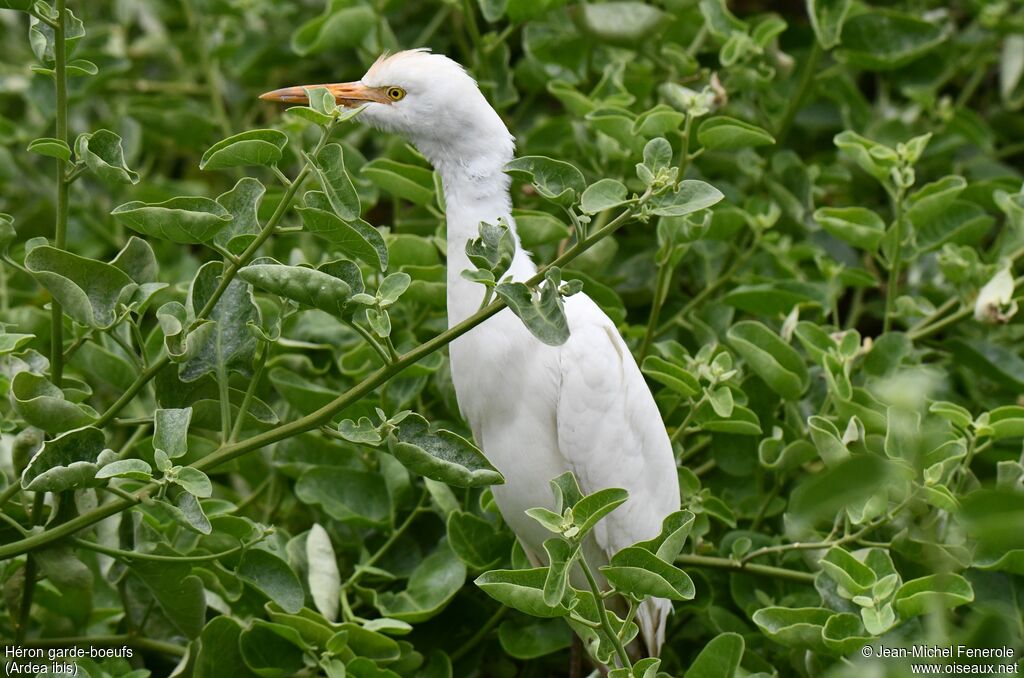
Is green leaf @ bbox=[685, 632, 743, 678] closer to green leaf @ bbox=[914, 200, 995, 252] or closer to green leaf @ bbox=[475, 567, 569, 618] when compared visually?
green leaf @ bbox=[475, 567, 569, 618]

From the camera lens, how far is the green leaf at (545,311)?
136 cm

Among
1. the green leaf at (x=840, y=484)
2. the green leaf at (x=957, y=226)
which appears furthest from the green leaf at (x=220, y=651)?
the green leaf at (x=957, y=226)

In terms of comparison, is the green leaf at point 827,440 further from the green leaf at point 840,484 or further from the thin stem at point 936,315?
the green leaf at point 840,484

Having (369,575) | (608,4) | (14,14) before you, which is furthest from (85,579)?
(14,14)

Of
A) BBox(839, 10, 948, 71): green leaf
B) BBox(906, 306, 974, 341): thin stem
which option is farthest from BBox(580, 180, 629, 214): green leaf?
BBox(839, 10, 948, 71): green leaf

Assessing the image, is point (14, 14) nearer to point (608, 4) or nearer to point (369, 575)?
point (608, 4)

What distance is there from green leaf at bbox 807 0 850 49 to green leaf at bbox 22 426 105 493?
1.86 metres

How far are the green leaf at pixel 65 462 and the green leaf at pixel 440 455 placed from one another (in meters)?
0.40

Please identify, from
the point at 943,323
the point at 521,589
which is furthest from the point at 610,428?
the point at 943,323

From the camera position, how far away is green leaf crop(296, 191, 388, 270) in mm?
1509

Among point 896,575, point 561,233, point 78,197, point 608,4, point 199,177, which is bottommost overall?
point 199,177

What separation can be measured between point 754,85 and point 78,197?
1.76 meters

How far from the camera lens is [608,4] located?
2.77 m

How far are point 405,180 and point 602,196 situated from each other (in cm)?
90
